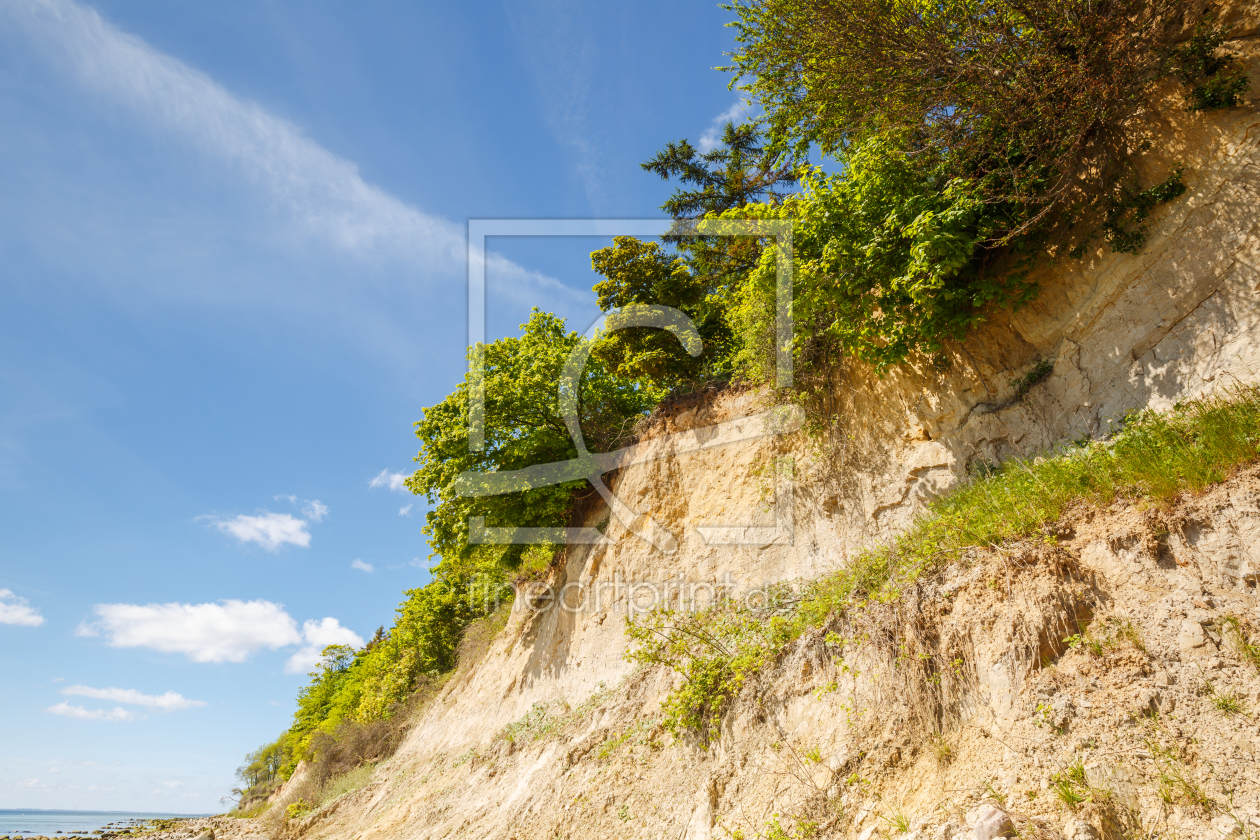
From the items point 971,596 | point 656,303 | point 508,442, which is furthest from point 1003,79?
point 508,442

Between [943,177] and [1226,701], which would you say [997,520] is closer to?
[1226,701]

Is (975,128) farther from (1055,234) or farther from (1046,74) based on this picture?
(1055,234)

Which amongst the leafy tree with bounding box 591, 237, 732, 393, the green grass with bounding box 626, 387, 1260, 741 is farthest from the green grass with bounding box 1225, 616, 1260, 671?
the leafy tree with bounding box 591, 237, 732, 393

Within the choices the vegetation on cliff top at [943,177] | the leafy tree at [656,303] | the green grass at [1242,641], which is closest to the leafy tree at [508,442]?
the leafy tree at [656,303]

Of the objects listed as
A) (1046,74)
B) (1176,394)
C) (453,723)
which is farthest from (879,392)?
(453,723)

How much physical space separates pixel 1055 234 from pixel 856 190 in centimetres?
291

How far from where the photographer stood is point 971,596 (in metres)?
6.34

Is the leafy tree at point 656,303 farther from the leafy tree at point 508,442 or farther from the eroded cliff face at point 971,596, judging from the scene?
the eroded cliff face at point 971,596

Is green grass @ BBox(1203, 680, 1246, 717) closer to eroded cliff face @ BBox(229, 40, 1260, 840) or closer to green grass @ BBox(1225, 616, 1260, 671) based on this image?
eroded cliff face @ BBox(229, 40, 1260, 840)

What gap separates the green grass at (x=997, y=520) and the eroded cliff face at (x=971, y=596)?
30 cm

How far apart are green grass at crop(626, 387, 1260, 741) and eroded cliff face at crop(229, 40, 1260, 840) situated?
0.30 metres

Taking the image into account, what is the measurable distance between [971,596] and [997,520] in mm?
1099

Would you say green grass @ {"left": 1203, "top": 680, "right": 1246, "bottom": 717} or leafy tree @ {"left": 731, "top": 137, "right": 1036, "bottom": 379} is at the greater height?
leafy tree @ {"left": 731, "top": 137, "right": 1036, "bottom": 379}

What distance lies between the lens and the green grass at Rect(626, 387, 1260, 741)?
230 inches
